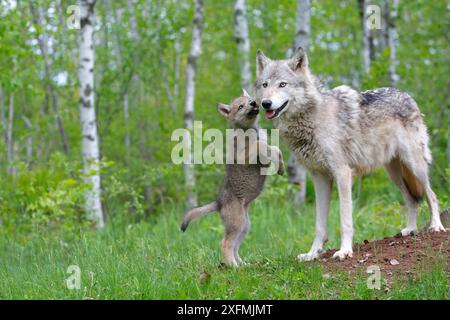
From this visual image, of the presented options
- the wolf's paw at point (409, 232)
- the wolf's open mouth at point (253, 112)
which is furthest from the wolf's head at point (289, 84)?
the wolf's paw at point (409, 232)

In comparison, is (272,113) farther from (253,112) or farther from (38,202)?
(38,202)

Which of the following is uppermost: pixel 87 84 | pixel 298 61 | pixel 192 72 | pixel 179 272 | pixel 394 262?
pixel 192 72

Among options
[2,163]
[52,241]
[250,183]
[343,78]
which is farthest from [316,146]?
[343,78]

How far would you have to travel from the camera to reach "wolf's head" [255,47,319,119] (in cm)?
623

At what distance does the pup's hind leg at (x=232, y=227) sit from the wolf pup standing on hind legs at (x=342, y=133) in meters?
0.75

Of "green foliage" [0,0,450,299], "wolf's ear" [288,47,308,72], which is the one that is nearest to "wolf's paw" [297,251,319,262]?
"green foliage" [0,0,450,299]

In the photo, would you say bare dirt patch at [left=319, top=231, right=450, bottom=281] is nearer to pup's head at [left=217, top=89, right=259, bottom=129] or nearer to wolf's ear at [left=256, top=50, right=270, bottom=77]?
pup's head at [left=217, top=89, right=259, bottom=129]

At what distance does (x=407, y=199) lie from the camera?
23.6 feet

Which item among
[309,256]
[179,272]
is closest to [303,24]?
[309,256]

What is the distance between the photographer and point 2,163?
600 inches

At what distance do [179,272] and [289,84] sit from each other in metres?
2.30

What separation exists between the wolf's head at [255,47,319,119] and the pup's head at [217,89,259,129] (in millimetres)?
440

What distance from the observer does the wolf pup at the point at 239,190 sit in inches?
261

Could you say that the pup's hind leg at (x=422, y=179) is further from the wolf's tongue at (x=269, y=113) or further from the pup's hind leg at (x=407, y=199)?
the wolf's tongue at (x=269, y=113)
